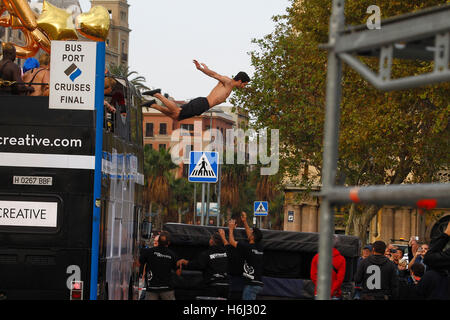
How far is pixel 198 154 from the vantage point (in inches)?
1016

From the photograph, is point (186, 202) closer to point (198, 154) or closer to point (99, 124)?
point (198, 154)

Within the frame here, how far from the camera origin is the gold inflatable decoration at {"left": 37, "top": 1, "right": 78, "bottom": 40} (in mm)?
14656

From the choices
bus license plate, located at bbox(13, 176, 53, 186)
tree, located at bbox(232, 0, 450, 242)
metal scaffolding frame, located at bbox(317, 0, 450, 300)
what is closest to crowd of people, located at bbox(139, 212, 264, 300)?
bus license plate, located at bbox(13, 176, 53, 186)

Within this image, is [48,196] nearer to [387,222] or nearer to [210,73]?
[210,73]

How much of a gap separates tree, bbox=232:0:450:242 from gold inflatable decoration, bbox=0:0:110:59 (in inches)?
619

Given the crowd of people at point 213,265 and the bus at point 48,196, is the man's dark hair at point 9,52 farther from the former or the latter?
the crowd of people at point 213,265

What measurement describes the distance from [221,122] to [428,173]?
5381 inches

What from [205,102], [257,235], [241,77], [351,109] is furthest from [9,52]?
[351,109]

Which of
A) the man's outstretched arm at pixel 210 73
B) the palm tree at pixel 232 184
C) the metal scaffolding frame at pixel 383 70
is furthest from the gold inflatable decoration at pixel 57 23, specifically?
the palm tree at pixel 232 184

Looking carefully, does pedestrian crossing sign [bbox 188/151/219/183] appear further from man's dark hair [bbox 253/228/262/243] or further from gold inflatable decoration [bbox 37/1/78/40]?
gold inflatable decoration [bbox 37/1/78/40]

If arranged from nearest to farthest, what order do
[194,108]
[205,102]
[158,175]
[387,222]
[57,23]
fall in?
[57,23], [194,108], [205,102], [387,222], [158,175]

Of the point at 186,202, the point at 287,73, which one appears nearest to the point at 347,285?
the point at 287,73

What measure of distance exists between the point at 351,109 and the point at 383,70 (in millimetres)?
30732

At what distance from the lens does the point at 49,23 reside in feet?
48.5
